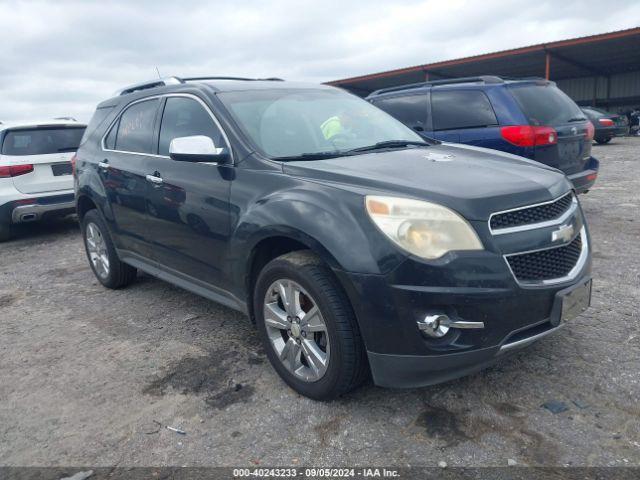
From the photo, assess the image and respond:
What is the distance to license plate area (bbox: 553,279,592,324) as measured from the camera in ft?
8.64

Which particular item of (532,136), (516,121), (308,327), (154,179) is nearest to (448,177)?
(308,327)

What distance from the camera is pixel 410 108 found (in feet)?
24.1

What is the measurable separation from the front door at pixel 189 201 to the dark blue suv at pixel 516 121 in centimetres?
372

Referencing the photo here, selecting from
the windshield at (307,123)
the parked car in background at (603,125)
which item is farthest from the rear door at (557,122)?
the parked car in background at (603,125)

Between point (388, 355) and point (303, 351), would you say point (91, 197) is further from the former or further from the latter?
point (388, 355)

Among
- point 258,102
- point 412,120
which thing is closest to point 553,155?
point 412,120

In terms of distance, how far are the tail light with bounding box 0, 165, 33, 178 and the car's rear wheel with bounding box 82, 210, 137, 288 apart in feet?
8.48

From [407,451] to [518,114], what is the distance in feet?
15.3

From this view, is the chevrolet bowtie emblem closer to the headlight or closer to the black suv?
the black suv

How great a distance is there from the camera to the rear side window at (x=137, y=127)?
14.0 ft

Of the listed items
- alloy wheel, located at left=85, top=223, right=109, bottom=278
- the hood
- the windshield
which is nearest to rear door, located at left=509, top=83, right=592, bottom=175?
the windshield

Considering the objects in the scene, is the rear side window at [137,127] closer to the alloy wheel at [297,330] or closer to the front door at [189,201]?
the front door at [189,201]

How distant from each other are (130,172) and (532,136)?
13.6 ft

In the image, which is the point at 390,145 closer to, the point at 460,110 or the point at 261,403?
the point at 261,403
